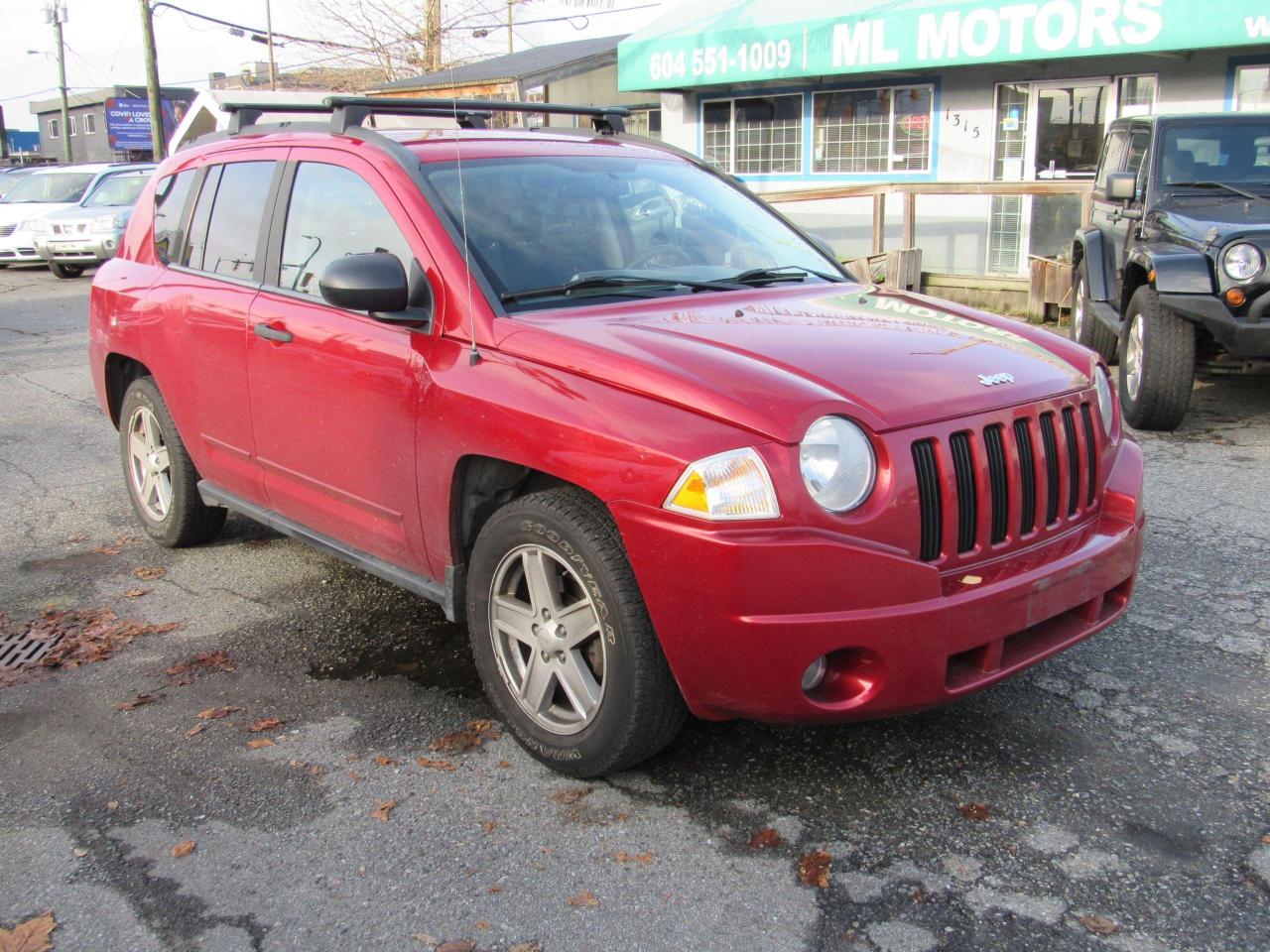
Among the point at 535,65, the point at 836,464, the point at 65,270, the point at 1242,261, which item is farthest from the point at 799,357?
the point at 535,65

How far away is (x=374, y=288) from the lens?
11.5ft

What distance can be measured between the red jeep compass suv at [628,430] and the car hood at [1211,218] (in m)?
3.62

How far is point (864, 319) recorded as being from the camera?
3.69m

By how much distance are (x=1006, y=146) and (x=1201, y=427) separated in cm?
871

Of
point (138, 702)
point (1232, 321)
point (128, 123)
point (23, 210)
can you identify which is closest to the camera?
point (138, 702)

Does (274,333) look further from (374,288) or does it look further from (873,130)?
(873,130)

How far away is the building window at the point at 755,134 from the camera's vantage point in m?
17.6

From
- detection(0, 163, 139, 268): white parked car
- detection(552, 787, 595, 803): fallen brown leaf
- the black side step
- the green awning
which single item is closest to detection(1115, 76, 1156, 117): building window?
the green awning

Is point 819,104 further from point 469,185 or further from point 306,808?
point 306,808

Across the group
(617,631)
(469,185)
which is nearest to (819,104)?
(469,185)

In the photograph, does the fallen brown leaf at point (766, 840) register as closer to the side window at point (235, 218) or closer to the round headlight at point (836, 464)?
the round headlight at point (836, 464)

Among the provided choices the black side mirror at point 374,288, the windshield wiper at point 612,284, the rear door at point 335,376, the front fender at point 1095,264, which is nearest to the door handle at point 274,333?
the rear door at point 335,376

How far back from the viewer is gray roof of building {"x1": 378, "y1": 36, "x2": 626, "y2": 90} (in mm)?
23922

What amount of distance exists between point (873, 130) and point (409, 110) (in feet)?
43.9
